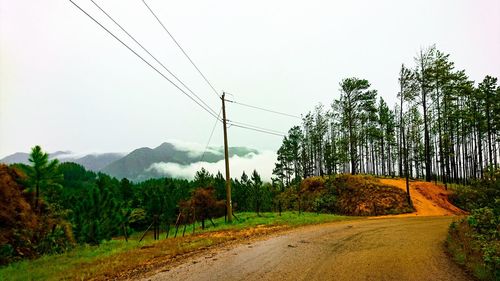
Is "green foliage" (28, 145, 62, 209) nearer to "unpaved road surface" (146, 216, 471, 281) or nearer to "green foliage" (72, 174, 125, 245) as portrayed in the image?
"green foliage" (72, 174, 125, 245)

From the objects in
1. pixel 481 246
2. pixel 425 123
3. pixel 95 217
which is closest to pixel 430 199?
pixel 425 123

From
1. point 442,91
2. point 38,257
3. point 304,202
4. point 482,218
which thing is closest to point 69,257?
point 38,257

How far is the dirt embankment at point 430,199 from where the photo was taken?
31678 millimetres

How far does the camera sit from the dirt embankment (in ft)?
104

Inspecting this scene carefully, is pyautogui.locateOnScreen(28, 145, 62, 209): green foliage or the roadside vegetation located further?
pyautogui.locateOnScreen(28, 145, 62, 209): green foliage

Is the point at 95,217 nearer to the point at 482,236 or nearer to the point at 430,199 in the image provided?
the point at 482,236

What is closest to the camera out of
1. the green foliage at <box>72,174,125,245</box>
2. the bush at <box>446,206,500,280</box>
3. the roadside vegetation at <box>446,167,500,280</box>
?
the bush at <box>446,206,500,280</box>

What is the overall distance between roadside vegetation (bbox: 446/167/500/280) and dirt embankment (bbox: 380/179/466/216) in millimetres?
22414

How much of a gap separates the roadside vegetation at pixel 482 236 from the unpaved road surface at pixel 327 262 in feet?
1.33

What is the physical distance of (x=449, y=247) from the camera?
9.99 meters

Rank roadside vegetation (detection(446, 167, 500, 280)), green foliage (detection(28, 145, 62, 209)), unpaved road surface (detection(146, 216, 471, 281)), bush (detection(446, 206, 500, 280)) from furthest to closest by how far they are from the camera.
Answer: green foliage (detection(28, 145, 62, 209)) → unpaved road surface (detection(146, 216, 471, 281)) → roadside vegetation (detection(446, 167, 500, 280)) → bush (detection(446, 206, 500, 280))

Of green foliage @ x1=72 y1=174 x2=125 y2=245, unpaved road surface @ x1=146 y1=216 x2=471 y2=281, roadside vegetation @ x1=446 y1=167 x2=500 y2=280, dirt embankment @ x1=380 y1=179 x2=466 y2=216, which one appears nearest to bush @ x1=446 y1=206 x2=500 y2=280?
roadside vegetation @ x1=446 y1=167 x2=500 y2=280

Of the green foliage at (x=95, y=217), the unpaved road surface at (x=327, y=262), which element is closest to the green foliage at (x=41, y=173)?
the green foliage at (x=95, y=217)

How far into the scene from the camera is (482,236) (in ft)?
27.9
